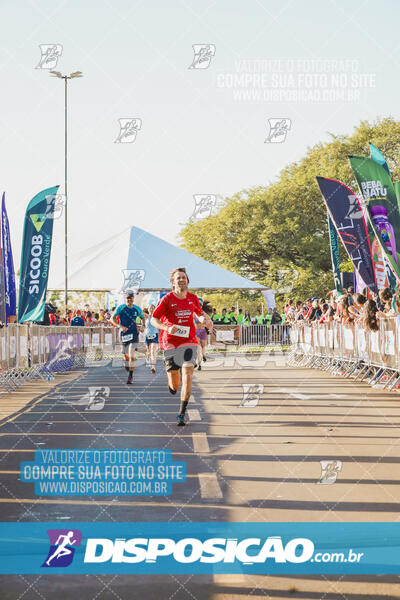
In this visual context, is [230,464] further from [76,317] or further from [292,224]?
[292,224]

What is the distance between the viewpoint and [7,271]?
2139cm

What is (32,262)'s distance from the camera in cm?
2147

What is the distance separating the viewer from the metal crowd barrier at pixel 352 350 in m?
16.3

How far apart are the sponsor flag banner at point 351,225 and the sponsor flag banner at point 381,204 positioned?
2565mm

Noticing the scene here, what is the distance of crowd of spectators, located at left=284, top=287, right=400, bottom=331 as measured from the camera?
16422mm

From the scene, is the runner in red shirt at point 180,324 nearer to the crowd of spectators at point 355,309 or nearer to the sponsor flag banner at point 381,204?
the crowd of spectators at point 355,309

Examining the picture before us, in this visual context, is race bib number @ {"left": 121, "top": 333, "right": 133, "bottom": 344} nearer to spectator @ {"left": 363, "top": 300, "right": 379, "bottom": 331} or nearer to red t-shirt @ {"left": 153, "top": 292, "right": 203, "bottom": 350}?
spectator @ {"left": 363, "top": 300, "right": 379, "bottom": 331}

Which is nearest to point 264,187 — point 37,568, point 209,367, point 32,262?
point 209,367

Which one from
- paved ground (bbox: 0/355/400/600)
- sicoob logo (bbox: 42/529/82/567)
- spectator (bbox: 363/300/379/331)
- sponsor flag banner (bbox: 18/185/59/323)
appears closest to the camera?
paved ground (bbox: 0/355/400/600)

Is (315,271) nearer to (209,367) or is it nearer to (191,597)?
→ (209,367)

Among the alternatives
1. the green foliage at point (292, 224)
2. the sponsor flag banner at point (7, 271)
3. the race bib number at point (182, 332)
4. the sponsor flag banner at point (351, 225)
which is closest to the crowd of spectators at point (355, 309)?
the sponsor flag banner at point (351, 225)

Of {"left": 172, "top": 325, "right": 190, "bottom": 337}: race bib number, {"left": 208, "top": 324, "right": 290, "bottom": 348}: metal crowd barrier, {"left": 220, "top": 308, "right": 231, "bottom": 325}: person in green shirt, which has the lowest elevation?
{"left": 208, "top": 324, "right": 290, "bottom": 348}: metal crowd barrier

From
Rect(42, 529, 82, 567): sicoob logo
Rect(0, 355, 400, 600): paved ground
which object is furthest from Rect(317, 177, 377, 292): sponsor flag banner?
Rect(42, 529, 82, 567): sicoob logo

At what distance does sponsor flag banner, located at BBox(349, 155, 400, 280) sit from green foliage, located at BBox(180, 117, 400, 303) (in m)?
36.1
